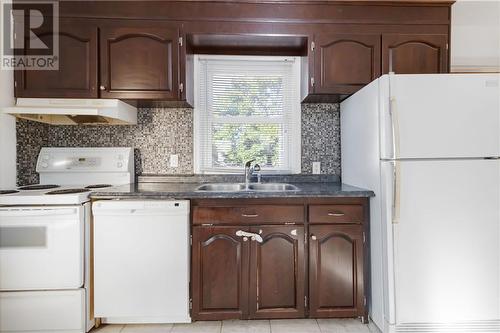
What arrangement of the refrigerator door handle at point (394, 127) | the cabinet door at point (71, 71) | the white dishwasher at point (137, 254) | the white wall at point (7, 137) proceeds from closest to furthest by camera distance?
the refrigerator door handle at point (394, 127)
the white dishwasher at point (137, 254)
the white wall at point (7, 137)
the cabinet door at point (71, 71)

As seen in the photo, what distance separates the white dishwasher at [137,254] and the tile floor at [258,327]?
137 millimetres

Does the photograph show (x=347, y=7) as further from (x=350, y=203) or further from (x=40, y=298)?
(x=40, y=298)

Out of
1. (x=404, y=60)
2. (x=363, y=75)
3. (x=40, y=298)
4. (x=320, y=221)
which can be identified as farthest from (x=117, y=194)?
(x=404, y=60)

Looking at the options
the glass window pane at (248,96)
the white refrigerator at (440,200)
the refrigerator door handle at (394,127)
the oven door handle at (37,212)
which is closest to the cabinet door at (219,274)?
the oven door handle at (37,212)

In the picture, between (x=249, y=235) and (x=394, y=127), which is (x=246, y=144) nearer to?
(x=249, y=235)

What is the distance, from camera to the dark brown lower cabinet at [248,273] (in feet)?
6.42

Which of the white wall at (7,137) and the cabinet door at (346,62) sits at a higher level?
the cabinet door at (346,62)

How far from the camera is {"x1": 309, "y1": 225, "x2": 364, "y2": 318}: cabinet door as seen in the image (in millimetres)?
1975

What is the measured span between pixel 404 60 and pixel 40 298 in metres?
2.97

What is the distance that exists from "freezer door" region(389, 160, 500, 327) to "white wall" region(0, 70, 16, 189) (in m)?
2.62

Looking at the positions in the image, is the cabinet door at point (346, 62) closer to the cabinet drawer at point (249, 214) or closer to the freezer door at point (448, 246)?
the freezer door at point (448, 246)

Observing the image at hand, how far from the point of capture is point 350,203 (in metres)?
1.98

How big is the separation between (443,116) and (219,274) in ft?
5.56

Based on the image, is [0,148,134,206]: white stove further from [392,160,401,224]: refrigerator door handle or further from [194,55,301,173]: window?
[392,160,401,224]: refrigerator door handle
